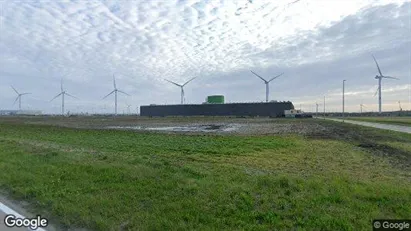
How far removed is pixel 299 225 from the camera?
5789mm

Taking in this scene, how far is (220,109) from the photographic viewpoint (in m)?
145

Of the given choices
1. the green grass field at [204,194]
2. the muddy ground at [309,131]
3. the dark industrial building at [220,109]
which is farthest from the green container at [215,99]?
the green grass field at [204,194]

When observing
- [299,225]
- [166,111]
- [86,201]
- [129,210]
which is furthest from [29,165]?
[166,111]

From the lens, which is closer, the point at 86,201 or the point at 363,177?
the point at 86,201

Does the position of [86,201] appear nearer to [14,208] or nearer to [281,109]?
[14,208]

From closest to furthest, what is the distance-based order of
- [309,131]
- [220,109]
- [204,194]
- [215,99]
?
1. [204,194]
2. [309,131]
3. [220,109]
4. [215,99]

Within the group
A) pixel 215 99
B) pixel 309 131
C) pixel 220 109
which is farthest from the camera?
pixel 215 99

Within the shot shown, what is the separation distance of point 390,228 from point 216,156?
10.2 meters

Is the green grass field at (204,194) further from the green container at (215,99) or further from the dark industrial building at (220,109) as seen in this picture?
the green container at (215,99)

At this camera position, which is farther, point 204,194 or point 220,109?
point 220,109

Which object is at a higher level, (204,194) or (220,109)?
(220,109)

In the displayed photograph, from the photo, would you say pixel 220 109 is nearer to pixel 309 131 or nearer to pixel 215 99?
pixel 215 99

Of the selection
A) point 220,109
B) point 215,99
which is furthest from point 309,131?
point 215,99

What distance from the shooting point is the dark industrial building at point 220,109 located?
127850mm
